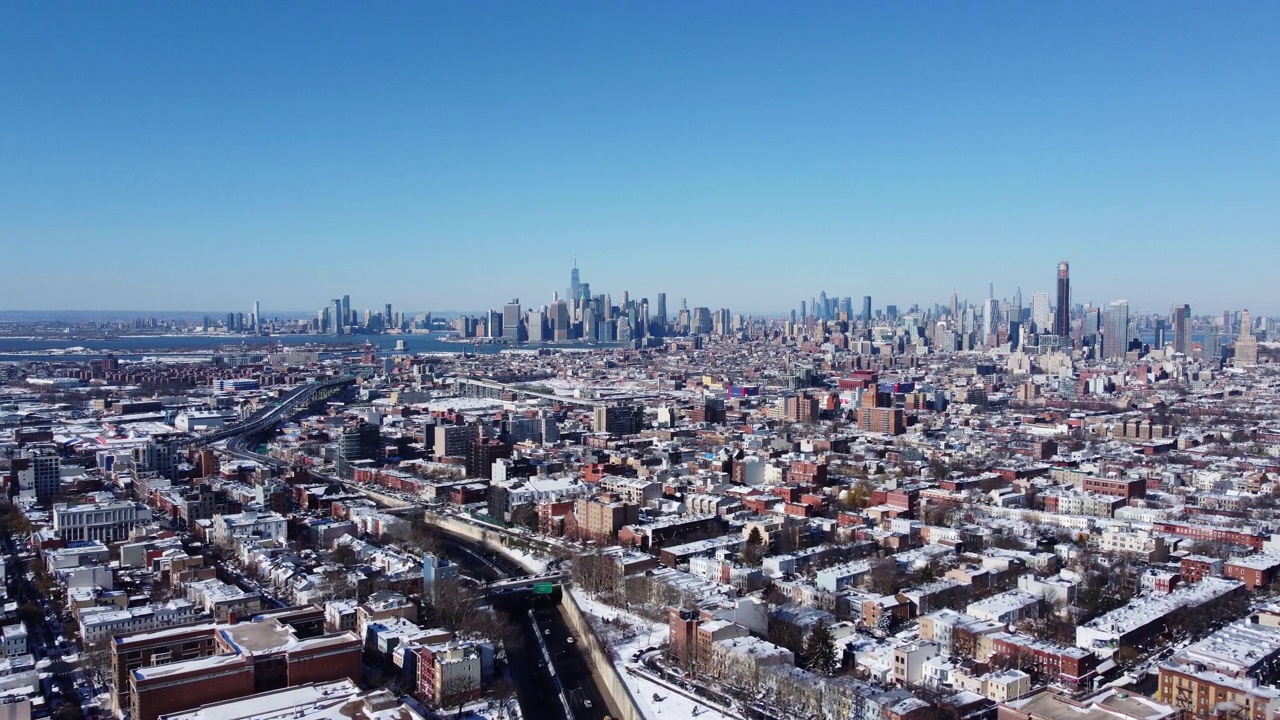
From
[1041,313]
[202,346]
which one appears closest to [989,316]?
[1041,313]

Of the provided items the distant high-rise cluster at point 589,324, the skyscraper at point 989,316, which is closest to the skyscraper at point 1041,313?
the skyscraper at point 989,316

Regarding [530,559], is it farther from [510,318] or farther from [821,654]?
[510,318]

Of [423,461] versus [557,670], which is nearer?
[557,670]

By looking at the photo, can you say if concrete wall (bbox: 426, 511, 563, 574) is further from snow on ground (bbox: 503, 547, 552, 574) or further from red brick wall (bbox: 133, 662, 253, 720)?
red brick wall (bbox: 133, 662, 253, 720)

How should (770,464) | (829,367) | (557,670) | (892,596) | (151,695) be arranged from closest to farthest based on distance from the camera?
(151,695), (557,670), (892,596), (770,464), (829,367)

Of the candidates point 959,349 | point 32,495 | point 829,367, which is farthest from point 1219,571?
point 959,349

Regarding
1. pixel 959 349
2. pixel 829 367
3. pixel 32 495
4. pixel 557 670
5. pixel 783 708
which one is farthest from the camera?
pixel 959 349

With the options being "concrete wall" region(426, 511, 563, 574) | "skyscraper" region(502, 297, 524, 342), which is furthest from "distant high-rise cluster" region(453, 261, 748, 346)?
"concrete wall" region(426, 511, 563, 574)

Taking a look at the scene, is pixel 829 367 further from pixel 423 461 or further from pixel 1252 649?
pixel 1252 649
